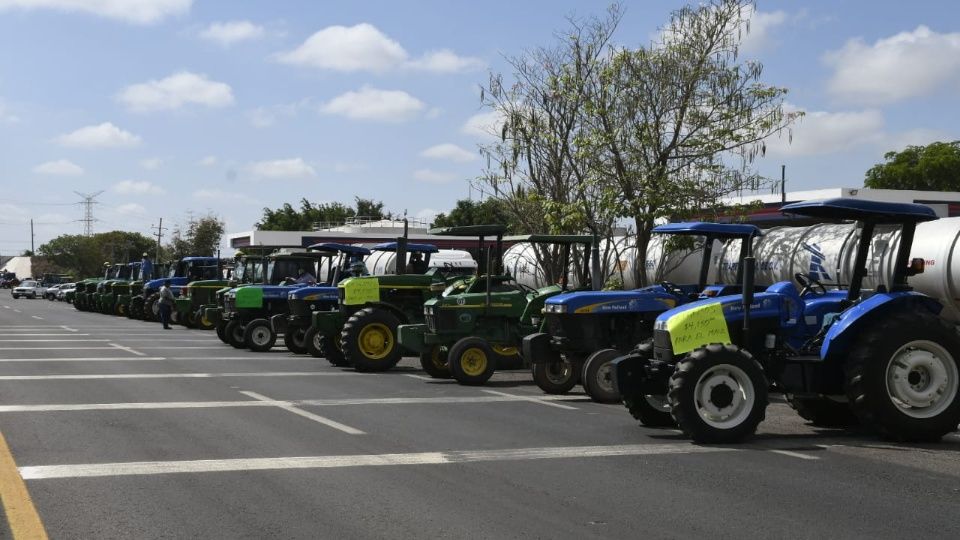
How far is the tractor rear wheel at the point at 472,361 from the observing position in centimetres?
1723

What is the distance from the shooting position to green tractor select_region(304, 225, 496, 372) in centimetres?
1972

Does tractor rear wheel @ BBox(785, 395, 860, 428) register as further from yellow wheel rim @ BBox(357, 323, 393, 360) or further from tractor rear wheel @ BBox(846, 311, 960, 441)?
yellow wheel rim @ BBox(357, 323, 393, 360)

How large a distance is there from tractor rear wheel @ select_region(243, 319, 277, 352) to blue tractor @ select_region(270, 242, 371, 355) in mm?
634

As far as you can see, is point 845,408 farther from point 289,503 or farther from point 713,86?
point 713,86

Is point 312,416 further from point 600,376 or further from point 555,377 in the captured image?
point 555,377

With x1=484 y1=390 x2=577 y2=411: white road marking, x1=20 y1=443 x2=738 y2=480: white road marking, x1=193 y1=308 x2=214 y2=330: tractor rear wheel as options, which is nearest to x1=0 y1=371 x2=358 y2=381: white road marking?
x1=484 y1=390 x2=577 y2=411: white road marking

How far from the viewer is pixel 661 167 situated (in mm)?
25594

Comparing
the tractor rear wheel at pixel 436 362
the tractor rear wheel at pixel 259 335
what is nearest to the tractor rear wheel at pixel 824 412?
the tractor rear wheel at pixel 436 362

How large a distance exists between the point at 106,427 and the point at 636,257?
17.7m

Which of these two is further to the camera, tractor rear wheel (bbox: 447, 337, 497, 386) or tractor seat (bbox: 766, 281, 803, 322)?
tractor rear wheel (bbox: 447, 337, 497, 386)

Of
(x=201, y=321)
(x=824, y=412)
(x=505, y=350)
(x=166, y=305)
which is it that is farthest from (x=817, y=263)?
(x=166, y=305)

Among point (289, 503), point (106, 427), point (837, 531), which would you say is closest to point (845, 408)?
point (837, 531)

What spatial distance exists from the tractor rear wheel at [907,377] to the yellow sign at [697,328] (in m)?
1.25

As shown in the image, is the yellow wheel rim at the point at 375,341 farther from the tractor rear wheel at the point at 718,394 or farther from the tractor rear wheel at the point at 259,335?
the tractor rear wheel at the point at 718,394
